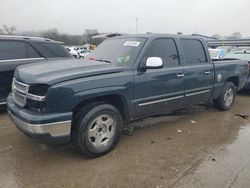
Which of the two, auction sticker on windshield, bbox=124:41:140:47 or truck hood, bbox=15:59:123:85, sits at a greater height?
auction sticker on windshield, bbox=124:41:140:47

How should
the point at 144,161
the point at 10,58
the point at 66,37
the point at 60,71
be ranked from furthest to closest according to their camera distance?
1. the point at 66,37
2. the point at 10,58
3. the point at 144,161
4. the point at 60,71

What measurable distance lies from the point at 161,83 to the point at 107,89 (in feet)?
3.98

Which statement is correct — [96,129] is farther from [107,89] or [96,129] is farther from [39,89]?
[39,89]

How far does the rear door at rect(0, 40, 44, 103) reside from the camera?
6142mm

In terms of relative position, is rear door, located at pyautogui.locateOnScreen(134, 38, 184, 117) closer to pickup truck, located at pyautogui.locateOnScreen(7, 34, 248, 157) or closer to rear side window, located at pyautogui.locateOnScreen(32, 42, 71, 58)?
pickup truck, located at pyautogui.locateOnScreen(7, 34, 248, 157)

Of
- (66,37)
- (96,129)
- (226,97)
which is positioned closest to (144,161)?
(96,129)

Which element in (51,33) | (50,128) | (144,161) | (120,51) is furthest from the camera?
(51,33)

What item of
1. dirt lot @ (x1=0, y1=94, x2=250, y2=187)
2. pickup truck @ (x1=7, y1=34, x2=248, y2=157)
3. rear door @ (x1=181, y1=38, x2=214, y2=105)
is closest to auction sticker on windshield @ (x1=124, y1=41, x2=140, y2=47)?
pickup truck @ (x1=7, y1=34, x2=248, y2=157)

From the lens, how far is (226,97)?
705 cm

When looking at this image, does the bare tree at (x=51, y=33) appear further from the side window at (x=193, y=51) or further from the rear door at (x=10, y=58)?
the side window at (x=193, y=51)

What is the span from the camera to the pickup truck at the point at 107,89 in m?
3.65

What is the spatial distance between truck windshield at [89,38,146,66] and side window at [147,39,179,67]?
0.23 m

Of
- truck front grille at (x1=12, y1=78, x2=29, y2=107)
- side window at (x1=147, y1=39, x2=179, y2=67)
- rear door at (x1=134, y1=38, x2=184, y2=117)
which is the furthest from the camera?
side window at (x1=147, y1=39, x2=179, y2=67)

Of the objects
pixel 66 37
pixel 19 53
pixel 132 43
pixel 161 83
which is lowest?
pixel 66 37
